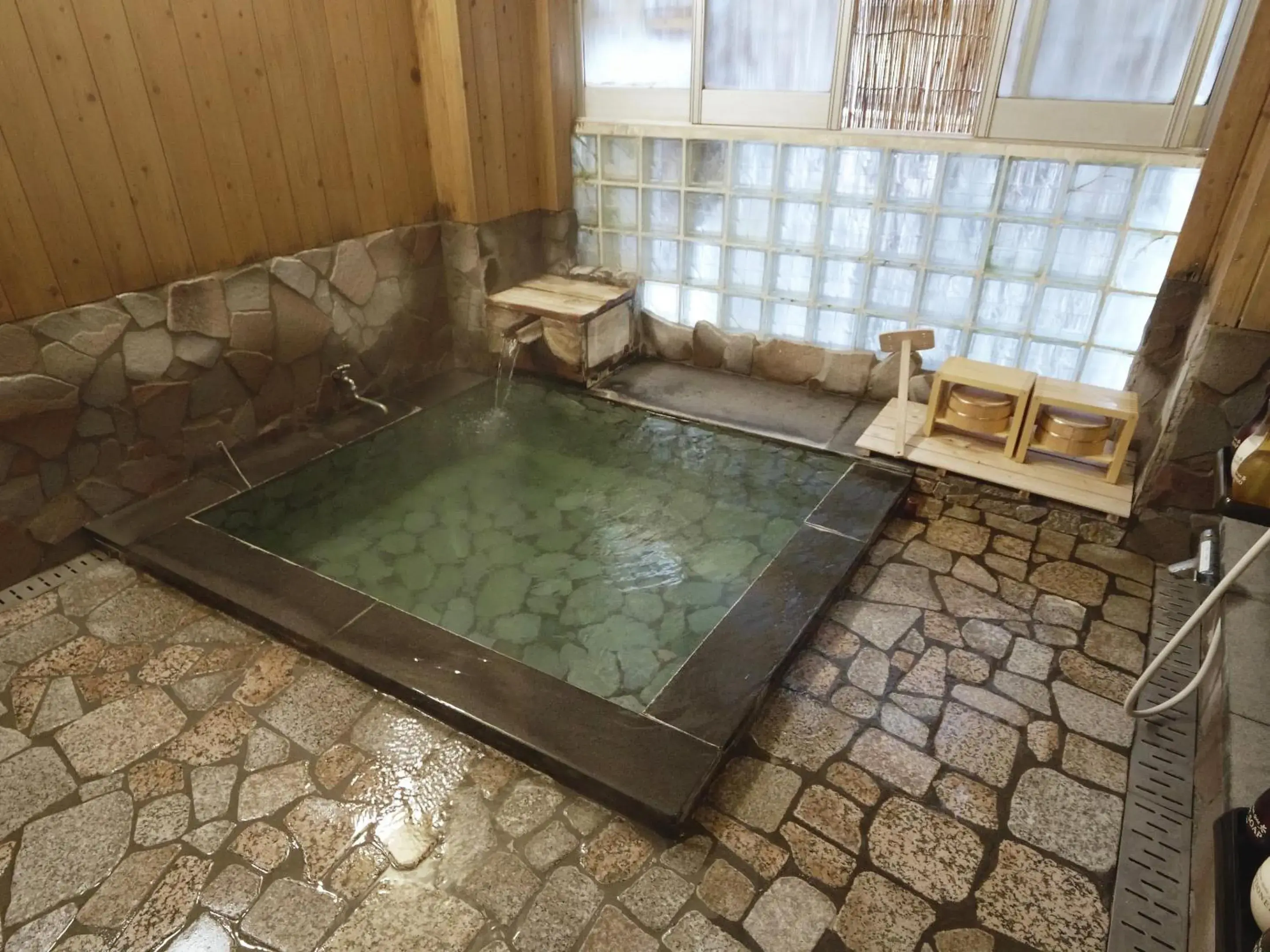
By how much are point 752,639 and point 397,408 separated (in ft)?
7.43

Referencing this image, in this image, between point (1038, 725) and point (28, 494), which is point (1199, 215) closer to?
point (1038, 725)

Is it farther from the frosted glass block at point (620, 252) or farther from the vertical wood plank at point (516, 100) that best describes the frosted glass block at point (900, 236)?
the vertical wood plank at point (516, 100)

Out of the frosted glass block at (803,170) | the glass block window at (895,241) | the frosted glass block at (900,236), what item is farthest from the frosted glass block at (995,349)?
the frosted glass block at (803,170)

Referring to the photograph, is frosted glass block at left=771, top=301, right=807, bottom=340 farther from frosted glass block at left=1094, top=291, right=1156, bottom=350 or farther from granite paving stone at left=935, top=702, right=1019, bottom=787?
granite paving stone at left=935, top=702, right=1019, bottom=787

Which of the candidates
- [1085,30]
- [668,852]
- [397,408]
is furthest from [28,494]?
[1085,30]

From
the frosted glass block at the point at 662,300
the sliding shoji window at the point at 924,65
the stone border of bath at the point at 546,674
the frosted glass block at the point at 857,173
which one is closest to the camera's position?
the stone border of bath at the point at 546,674

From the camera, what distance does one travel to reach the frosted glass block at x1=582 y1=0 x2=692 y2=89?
3346 millimetres

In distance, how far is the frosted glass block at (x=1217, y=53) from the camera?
238 cm

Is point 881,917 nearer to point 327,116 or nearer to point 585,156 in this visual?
point 327,116

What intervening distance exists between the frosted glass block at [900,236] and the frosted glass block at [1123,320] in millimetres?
751

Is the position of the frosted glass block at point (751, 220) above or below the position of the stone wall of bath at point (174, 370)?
above

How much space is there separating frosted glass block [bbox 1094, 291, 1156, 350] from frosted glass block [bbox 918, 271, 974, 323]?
19.4 inches

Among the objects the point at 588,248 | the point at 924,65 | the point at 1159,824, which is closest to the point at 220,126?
the point at 588,248

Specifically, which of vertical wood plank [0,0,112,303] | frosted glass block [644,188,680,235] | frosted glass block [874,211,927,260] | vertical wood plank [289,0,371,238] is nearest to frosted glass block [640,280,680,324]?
frosted glass block [644,188,680,235]
